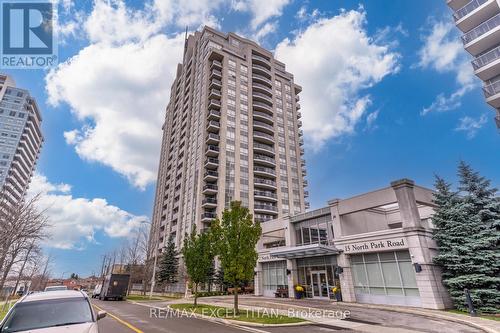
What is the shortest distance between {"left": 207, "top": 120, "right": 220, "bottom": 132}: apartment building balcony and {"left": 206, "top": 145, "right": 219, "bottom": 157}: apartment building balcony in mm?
4126

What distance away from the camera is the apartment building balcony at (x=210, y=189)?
180 feet

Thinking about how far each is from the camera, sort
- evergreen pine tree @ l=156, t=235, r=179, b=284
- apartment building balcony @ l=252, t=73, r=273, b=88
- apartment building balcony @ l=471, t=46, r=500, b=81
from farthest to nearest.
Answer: apartment building balcony @ l=252, t=73, r=273, b=88, evergreen pine tree @ l=156, t=235, r=179, b=284, apartment building balcony @ l=471, t=46, r=500, b=81

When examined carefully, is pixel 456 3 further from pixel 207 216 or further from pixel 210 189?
pixel 207 216

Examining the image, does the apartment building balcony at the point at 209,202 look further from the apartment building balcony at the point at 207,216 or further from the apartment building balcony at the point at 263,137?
the apartment building balcony at the point at 263,137

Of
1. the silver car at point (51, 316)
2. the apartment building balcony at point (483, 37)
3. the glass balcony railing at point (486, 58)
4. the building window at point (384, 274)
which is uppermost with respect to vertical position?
the apartment building balcony at point (483, 37)

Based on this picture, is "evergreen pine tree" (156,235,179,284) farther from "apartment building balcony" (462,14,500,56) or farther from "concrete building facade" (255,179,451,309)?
"apartment building balcony" (462,14,500,56)

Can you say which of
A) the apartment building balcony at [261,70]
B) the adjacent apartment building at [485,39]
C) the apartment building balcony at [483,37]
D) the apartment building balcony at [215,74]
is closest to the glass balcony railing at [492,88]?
the adjacent apartment building at [485,39]

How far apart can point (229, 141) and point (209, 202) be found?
46.4ft

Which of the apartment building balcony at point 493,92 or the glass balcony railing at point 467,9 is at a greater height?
the glass balcony railing at point 467,9

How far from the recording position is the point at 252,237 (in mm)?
16969

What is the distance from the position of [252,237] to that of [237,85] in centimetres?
5540

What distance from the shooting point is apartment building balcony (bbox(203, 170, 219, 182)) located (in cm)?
5559

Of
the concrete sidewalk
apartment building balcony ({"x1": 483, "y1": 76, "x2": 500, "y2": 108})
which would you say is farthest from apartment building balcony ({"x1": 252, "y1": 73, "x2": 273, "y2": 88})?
the concrete sidewalk

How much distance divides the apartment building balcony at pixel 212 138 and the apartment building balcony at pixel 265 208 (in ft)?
52.5
